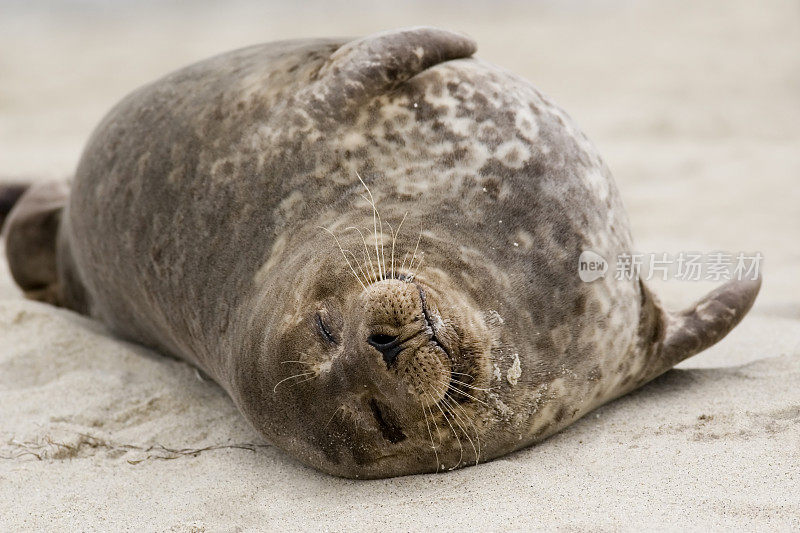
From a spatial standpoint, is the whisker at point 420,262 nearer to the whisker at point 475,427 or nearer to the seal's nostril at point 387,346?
the seal's nostril at point 387,346

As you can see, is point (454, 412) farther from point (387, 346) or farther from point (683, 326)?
point (683, 326)

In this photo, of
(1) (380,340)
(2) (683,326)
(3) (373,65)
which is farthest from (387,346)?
(2) (683,326)

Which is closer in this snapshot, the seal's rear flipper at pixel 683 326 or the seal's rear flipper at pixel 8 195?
the seal's rear flipper at pixel 683 326

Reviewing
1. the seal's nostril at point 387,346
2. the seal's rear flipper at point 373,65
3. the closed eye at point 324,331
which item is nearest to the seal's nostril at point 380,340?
the seal's nostril at point 387,346

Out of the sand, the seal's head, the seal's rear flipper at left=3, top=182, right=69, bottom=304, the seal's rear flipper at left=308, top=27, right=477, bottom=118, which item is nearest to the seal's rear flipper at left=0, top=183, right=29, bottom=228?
the sand

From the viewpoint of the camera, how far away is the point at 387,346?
2533mm

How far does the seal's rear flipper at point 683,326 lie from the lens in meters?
3.31

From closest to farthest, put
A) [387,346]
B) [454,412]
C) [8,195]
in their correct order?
[387,346] < [454,412] < [8,195]

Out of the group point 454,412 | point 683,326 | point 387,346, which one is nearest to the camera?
point 387,346

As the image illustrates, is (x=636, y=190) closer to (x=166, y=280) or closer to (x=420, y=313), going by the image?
(x=166, y=280)

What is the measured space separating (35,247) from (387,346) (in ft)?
10.5

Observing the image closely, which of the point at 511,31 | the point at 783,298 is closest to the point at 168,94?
the point at 783,298

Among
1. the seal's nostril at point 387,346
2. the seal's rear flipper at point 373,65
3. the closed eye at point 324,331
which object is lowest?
the closed eye at point 324,331

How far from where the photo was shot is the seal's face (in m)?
2.55
